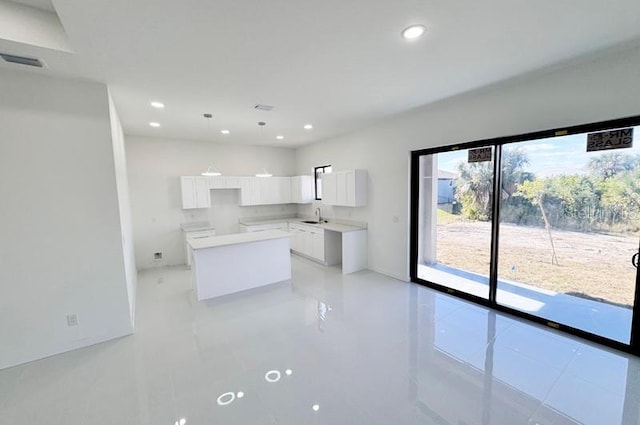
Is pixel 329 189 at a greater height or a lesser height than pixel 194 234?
greater

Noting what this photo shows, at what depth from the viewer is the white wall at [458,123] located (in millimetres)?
2543

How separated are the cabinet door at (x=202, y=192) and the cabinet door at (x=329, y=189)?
2639 millimetres

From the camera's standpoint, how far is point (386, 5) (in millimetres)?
1758

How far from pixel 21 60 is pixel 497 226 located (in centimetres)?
534

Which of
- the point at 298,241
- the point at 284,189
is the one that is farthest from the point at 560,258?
the point at 284,189

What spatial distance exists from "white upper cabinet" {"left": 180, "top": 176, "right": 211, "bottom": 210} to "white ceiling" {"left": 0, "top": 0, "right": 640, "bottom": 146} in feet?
7.80

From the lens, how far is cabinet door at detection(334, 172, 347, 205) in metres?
5.47

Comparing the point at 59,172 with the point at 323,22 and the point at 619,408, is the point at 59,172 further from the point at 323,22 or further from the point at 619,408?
the point at 619,408

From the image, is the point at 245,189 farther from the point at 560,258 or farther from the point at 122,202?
the point at 560,258

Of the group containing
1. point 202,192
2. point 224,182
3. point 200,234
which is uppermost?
point 224,182

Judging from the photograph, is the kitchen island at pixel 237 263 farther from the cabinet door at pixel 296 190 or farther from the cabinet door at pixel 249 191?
the cabinet door at pixel 296 190

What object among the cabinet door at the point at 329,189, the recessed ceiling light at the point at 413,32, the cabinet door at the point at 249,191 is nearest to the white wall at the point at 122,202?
the cabinet door at the point at 249,191

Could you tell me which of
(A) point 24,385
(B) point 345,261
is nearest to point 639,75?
(B) point 345,261

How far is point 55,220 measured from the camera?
2717 mm
